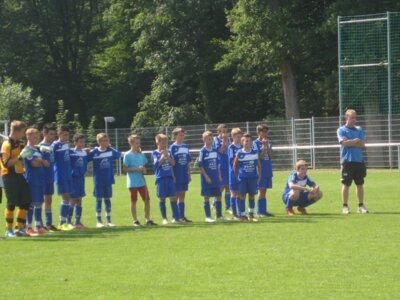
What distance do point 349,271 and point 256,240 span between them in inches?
133

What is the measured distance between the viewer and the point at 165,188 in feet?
58.1

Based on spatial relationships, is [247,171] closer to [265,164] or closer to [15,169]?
[265,164]

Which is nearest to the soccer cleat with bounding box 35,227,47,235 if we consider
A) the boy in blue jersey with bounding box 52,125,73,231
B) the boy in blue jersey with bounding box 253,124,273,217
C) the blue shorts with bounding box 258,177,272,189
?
the boy in blue jersey with bounding box 52,125,73,231

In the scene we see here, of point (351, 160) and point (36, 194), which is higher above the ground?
point (351, 160)

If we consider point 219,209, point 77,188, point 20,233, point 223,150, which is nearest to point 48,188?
point 77,188

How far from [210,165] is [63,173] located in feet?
9.33

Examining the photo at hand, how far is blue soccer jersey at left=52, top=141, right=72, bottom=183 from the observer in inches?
676

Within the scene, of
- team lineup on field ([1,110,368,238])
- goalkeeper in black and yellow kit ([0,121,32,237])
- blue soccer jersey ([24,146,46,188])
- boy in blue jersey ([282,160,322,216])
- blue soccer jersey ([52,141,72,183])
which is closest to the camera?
goalkeeper in black and yellow kit ([0,121,32,237])

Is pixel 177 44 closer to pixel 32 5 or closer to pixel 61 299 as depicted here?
pixel 32 5

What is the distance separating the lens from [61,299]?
952 cm

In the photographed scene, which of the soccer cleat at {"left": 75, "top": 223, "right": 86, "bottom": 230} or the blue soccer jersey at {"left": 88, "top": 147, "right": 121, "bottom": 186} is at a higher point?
the blue soccer jersey at {"left": 88, "top": 147, "right": 121, "bottom": 186}

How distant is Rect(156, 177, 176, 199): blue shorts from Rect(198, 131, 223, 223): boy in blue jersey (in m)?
0.71

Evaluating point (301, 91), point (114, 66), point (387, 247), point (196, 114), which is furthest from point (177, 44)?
point (387, 247)

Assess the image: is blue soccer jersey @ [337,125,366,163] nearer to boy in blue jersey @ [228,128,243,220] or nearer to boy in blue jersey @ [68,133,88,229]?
boy in blue jersey @ [228,128,243,220]
